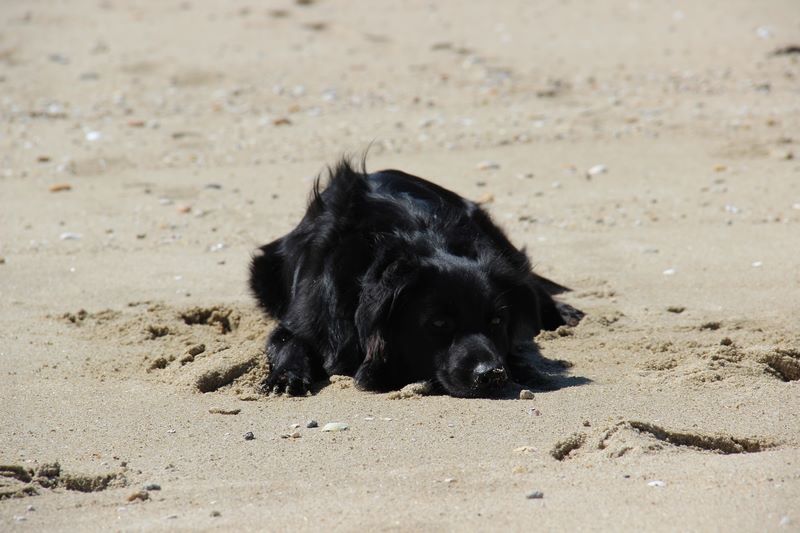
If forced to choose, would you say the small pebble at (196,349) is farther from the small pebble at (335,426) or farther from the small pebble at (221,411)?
the small pebble at (335,426)

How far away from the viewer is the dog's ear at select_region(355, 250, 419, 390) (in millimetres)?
4910

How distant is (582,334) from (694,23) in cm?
871

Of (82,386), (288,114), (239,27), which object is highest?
(239,27)

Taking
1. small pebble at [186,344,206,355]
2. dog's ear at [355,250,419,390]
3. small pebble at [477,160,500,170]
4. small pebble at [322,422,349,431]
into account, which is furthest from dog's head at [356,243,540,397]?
small pebble at [477,160,500,170]

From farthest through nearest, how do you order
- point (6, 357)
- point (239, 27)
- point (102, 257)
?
point (239, 27) < point (102, 257) < point (6, 357)

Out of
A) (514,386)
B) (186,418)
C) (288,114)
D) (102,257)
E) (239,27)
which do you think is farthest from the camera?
(239,27)

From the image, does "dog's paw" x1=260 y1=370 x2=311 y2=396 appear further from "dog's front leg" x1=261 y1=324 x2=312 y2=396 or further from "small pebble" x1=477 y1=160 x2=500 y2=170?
"small pebble" x1=477 y1=160 x2=500 y2=170

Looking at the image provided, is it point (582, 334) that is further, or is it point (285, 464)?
point (582, 334)

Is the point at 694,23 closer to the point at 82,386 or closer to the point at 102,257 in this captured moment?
the point at 102,257

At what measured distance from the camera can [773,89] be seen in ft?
36.4

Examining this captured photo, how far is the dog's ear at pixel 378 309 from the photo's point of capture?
491 centimetres

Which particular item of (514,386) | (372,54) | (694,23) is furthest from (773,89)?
(514,386)

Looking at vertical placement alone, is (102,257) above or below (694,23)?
below

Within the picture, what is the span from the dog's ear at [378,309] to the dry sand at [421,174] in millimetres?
174
